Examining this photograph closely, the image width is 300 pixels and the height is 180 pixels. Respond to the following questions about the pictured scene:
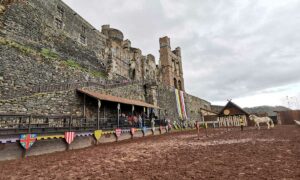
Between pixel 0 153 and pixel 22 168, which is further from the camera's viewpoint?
pixel 0 153

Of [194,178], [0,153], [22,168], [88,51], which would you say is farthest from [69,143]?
[88,51]

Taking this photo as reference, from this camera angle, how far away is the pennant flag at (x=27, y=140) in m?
7.87

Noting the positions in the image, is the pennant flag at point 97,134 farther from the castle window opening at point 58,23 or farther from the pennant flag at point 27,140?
the castle window opening at point 58,23

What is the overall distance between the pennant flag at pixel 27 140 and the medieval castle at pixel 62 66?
4061 mm

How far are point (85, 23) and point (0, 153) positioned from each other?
23088mm

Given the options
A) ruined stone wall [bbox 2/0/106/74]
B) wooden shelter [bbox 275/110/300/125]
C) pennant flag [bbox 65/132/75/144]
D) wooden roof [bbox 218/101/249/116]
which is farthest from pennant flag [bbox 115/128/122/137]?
wooden shelter [bbox 275/110/300/125]

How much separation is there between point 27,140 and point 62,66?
11.0 meters

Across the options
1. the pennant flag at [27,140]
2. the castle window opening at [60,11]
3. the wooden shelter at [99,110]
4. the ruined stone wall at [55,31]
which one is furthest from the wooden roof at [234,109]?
Result: the castle window opening at [60,11]

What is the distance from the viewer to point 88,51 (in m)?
25.7

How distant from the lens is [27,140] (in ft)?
26.3

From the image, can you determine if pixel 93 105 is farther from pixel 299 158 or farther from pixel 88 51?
pixel 299 158

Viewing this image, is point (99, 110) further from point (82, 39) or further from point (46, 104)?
point (82, 39)

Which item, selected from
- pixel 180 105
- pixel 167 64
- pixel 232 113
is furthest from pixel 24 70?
pixel 167 64

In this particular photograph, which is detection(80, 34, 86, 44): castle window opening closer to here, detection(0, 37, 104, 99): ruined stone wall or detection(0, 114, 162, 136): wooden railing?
detection(0, 37, 104, 99): ruined stone wall
